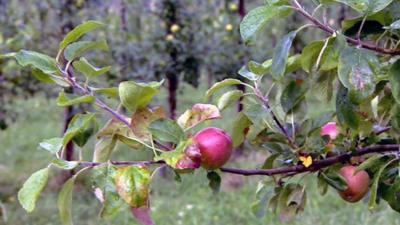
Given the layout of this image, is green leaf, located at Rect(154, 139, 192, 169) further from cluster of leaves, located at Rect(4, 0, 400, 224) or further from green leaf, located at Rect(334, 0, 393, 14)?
green leaf, located at Rect(334, 0, 393, 14)

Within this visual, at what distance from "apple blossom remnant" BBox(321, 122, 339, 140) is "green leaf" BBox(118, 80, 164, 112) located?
0.84 ft

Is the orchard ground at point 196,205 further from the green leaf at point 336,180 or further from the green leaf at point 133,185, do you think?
the green leaf at point 133,185

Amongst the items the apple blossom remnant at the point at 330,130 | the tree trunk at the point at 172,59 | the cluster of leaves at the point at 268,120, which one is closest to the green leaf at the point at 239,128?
the cluster of leaves at the point at 268,120

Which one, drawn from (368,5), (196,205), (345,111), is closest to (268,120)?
(345,111)

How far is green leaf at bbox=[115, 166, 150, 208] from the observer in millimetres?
668

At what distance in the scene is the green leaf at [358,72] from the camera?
627 millimetres

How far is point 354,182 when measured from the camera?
2.67 feet

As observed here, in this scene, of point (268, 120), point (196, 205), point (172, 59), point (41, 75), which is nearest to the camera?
point (41, 75)

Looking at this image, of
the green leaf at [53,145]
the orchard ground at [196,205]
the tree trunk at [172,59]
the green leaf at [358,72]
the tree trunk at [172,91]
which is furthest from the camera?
the tree trunk at [172,91]

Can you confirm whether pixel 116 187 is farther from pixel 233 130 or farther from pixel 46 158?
pixel 46 158

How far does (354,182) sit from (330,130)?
87mm

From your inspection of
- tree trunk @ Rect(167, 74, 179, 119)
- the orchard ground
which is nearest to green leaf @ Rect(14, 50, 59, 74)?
the orchard ground

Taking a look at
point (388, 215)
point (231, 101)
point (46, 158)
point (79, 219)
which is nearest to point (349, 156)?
point (231, 101)

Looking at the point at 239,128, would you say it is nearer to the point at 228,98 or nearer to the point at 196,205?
the point at 228,98
